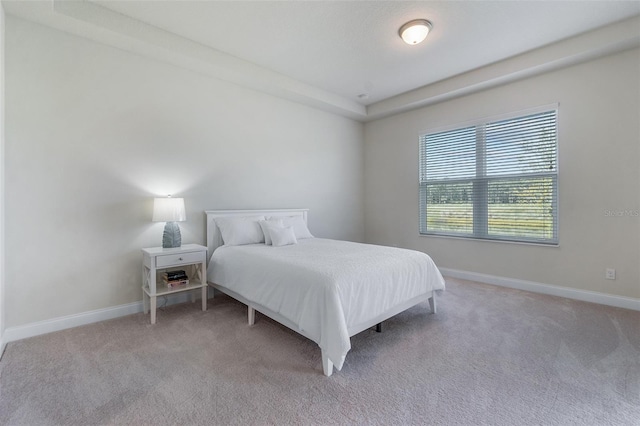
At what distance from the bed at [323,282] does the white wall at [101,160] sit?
2.14ft

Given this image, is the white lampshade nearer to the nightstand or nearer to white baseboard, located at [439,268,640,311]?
the nightstand

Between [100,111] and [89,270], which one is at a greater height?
[100,111]

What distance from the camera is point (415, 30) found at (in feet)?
8.82

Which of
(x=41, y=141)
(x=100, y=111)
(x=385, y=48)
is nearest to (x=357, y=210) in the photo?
(x=385, y=48)

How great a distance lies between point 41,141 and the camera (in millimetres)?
2465

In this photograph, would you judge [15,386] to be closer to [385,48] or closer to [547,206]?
[385,48]

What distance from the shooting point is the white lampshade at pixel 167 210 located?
111 inches

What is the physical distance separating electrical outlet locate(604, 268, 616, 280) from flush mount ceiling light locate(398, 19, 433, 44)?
3176mm

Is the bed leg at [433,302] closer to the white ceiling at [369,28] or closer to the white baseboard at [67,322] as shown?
the white ceiling at [369,28]

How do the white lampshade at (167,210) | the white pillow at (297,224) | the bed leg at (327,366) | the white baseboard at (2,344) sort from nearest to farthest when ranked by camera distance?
the bed leg at (327,366) < the white baseboard at (2,344) < the white lampshade at (167,210) < the white pillow at (297,224)

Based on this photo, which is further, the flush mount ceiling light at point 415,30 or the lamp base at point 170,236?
the lamp base at point 170,236

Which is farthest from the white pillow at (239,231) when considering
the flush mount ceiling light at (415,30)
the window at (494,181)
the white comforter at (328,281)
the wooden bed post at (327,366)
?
the window at (494,181)

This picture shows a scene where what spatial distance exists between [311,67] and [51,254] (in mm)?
3340

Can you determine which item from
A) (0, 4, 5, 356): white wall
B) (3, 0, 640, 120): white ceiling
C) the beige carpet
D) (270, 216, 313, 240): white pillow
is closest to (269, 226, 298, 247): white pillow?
(270, 216, 313, 240): white pillow
